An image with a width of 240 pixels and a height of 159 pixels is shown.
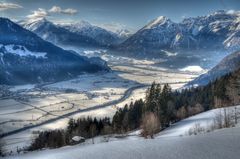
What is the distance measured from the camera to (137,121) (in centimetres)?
5962

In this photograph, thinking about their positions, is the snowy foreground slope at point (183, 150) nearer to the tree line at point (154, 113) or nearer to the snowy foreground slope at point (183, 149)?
the snowy foreground slope at point (183, 149)

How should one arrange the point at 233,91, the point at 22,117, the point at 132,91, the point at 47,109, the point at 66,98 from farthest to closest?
the point at 132,91 → the point at 66,98 → the point at 47,109 → the point at 22,117 → the point at 233,91

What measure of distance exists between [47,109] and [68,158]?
13196 centimetres

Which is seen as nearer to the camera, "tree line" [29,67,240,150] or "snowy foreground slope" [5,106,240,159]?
"snowy foreground slope" [5,106,240,159]

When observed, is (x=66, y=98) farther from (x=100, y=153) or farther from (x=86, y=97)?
(x=100, y=153)

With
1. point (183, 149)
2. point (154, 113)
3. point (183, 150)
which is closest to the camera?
point (183, 150)

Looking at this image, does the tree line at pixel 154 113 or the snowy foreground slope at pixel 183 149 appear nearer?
the snowy foreground slope at pixel 183 149

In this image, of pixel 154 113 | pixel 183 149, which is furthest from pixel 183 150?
pixel 154 113

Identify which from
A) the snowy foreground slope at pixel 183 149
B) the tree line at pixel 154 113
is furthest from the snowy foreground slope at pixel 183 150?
the tree line at pixel 154 113

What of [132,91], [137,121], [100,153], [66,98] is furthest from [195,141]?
[132,91]

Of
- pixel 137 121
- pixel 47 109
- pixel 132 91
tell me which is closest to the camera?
pixel 137 121

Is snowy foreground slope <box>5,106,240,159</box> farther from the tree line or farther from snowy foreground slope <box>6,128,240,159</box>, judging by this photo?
the tree line

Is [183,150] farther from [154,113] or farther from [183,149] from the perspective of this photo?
[154,113]

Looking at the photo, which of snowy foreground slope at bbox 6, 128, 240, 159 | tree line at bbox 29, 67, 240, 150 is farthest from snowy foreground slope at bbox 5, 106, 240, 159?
tree line at bbox 29, 67, 240, 150
